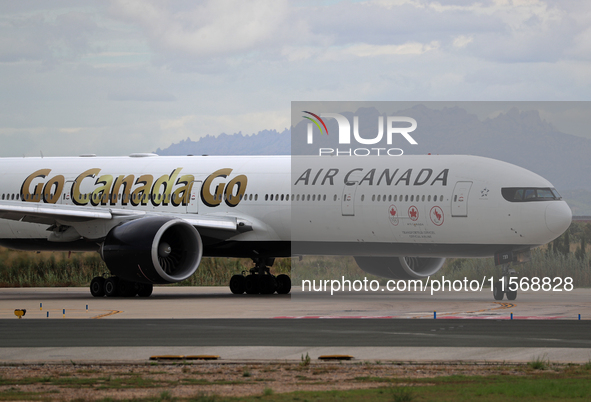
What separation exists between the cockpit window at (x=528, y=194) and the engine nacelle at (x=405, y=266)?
23.1 ft

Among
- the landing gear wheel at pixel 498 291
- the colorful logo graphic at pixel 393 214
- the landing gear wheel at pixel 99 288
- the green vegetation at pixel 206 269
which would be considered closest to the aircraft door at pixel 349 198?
the colorful logo graphic at pixel 393 214

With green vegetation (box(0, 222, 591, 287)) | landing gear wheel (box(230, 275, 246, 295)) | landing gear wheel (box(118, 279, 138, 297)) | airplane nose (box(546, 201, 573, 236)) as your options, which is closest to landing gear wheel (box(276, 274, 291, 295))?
landing gear wheel (box(230, 275, 246, 295))

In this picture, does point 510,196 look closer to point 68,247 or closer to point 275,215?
point 275,215

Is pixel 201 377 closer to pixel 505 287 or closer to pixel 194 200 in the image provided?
pixel 505 287

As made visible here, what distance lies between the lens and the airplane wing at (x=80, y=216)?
87.2ft

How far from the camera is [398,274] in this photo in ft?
103

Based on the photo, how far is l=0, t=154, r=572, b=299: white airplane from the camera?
24.9 meters

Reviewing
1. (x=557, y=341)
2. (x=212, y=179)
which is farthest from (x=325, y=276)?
(x=557, y=341)

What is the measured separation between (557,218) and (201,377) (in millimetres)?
15724

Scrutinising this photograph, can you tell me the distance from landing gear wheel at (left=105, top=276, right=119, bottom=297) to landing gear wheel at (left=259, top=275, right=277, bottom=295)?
4.86 meters

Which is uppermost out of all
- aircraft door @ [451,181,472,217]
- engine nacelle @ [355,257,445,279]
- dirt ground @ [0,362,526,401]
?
aircraft door @ [451,181,472,217]

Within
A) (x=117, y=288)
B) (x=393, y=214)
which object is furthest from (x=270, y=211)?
(x=117, y=288)

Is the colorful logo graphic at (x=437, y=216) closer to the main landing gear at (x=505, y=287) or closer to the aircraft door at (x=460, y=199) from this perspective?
the aircraft door at (x=460, y=199)

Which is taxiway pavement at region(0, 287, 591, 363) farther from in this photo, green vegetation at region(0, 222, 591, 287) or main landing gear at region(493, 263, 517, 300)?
green vegetation at region(0, 222, 591, 287)
